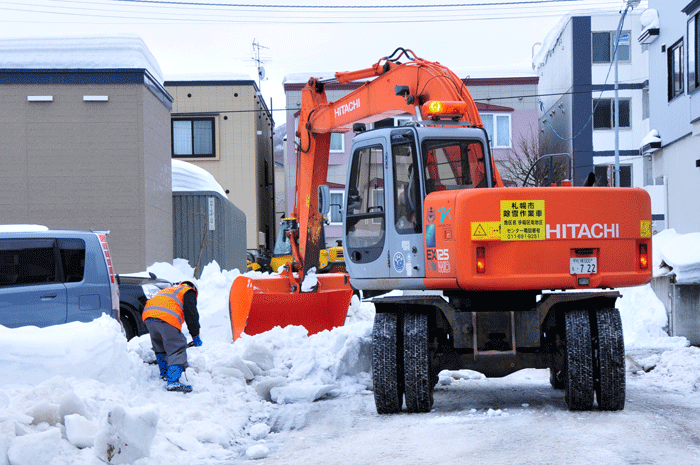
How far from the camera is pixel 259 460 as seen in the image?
21.1 ft

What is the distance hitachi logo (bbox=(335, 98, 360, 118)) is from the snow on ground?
10.5 ft

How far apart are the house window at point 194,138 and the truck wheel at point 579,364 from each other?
26209 millimetres

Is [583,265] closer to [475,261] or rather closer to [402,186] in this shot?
[475,261]

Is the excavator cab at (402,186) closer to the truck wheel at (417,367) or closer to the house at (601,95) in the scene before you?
the truck wheel at (417,367)

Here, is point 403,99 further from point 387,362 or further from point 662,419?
point 662,419

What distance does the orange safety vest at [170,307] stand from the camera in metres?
8.44

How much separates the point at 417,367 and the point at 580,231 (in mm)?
2084

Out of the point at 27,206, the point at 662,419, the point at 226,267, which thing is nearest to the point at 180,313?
the point at 662,419

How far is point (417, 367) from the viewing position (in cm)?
790

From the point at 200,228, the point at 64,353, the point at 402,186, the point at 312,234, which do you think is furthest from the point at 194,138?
the point at 64,353

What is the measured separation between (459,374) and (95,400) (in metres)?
5.49

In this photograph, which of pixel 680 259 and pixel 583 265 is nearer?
pixel 583 265

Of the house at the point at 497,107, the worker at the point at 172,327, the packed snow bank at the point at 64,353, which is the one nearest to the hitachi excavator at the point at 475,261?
the worker at the point at 172,327

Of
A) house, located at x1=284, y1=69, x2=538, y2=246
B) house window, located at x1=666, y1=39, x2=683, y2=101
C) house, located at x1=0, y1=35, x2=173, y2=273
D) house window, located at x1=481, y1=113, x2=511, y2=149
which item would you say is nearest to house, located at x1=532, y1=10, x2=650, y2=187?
house, located at x1=284, y1=69, x2=538, y2=246
